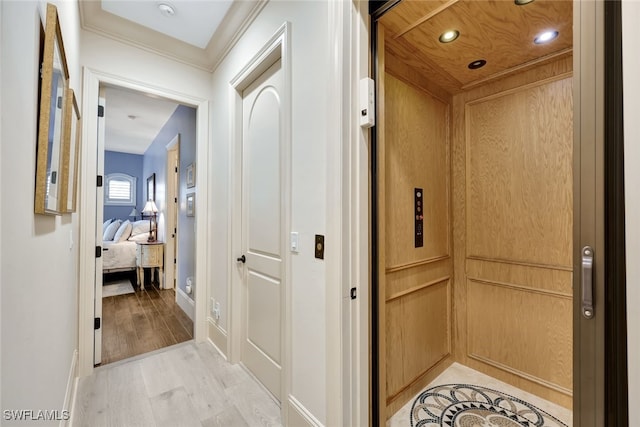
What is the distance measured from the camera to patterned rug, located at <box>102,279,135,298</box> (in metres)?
4.25

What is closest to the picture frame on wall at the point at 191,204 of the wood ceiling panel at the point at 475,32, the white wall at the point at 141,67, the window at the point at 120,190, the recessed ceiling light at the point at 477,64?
the white wall at the point at 141,67

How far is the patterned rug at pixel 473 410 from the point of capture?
169 centimetres

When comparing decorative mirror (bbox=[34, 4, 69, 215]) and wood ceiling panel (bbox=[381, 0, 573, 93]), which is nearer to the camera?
decorative mirror (bbox=[34, 4, 69, 215])

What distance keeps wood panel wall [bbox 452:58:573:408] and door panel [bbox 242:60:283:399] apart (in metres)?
1.51

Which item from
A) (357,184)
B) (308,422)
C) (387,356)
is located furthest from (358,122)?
(308,422)

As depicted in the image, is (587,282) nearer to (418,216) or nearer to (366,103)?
(366,103)

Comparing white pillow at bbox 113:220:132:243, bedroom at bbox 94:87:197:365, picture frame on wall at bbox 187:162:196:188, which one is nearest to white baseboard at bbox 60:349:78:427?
bedroom at bbox 94:87:197:365

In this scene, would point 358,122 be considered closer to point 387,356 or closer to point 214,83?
point 387,356

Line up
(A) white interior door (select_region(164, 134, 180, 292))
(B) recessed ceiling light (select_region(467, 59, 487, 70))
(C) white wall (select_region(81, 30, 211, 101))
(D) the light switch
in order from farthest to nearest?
(A) white interior door (select_region(164, 134, 180, 292))
(C) white wall (select_region(81, 30, 211, 101))
(B) recessed ceiling light (select_region(467, 59, 487, 70))
(D) the light switch

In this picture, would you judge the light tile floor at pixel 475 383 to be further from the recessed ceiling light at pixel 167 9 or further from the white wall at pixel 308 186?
the recessed ceiling light at pixel 167 9

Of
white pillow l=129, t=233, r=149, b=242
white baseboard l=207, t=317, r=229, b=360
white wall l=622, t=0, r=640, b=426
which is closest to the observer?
white wall l=622, t=0, r=640, b=426

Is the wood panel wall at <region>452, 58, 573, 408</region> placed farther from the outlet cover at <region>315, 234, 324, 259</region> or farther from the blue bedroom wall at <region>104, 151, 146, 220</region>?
the blue bedroom wall at <region>104, 151, 146, 220</region>

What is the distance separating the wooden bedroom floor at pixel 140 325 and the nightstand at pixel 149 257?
494 mm

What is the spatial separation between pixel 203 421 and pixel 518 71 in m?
3.14
